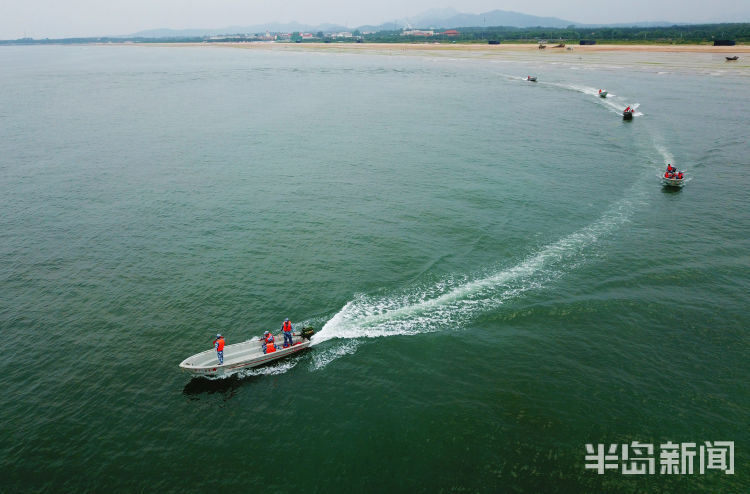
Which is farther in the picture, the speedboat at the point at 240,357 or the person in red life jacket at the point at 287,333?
the person in red life jacket at the point at 287,333

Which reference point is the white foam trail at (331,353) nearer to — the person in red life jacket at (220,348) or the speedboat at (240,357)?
the speedboat at (240,357)

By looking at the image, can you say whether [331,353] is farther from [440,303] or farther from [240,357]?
[440,303]

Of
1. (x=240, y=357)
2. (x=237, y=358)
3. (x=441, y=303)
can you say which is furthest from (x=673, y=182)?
(x=237, y=358)

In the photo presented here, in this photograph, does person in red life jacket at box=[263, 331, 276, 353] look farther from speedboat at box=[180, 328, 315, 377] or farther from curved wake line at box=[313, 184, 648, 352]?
curved wake line at box=[313, 184, 648, 352]

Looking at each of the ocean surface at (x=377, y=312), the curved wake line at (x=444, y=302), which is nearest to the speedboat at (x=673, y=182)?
the ocean surface at (x=377, y=312)

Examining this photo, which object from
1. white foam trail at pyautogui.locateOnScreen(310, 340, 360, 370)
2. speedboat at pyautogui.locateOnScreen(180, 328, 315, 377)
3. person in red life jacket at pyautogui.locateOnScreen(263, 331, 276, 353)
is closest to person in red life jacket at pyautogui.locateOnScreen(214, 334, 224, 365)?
speedboat at pyautogui.locateOnScreen(180, 328, 315, 377)

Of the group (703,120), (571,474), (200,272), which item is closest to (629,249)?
(571,474)
